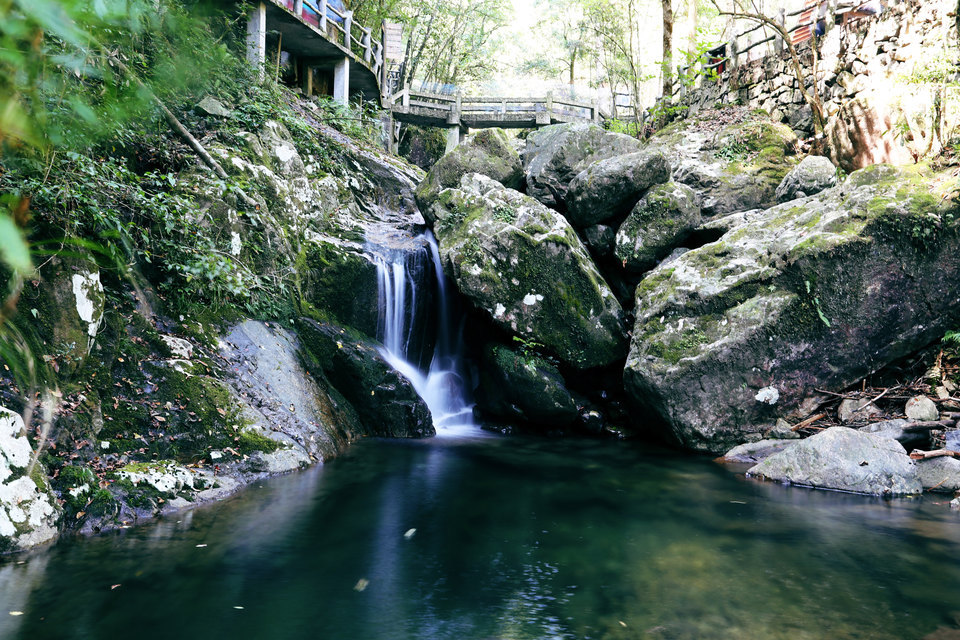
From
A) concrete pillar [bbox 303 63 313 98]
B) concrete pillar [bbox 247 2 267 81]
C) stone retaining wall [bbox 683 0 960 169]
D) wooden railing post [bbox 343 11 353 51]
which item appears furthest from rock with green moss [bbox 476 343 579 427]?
wooden railing post [bbox 343 11 353 51]

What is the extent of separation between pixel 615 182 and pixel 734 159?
3.60 m

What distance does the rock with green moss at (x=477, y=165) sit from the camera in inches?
508

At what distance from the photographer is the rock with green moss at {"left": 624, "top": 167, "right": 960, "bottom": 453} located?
8539mm

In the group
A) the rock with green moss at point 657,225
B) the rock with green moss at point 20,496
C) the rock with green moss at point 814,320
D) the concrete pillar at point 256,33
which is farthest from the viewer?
the concrete pillar at point 256,33

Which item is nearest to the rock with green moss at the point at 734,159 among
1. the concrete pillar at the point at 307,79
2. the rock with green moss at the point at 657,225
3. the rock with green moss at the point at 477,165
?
the rock with green moss at the point at 657,225

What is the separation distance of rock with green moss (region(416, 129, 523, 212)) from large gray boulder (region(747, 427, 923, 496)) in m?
7.92

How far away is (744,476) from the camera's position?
7711 millimetres

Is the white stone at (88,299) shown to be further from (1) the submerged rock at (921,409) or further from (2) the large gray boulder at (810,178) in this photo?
(2) the large gray boulder at (810,178)

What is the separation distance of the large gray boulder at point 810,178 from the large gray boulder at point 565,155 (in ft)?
11.0

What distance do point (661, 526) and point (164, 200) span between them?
6661 millimetres

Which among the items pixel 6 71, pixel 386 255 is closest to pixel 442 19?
pixel 386 255

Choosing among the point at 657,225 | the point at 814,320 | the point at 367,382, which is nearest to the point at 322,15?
the point at 657,225

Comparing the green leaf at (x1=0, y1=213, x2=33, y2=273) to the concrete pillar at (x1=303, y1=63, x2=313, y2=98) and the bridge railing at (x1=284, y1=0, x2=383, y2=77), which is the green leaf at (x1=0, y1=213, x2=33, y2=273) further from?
the concrete pillar at (x1=303, y1=63, x2=313, y2=98)

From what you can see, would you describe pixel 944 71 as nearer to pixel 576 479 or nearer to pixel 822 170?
pixel 822 170
